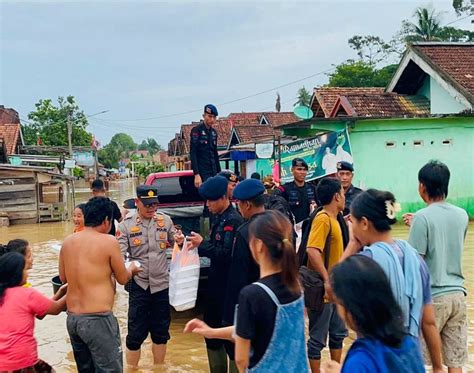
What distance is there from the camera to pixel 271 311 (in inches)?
99.9

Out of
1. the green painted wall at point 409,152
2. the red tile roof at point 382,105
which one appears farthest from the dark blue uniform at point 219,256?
the red tile roof at point 382,105

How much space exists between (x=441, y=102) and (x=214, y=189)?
14.7 meters

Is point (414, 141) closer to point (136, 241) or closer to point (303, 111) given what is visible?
point (303, 111)

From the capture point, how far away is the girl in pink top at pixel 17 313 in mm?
3529

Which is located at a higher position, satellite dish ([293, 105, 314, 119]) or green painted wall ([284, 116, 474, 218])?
satellite dish ([293, 105, 314, 119])

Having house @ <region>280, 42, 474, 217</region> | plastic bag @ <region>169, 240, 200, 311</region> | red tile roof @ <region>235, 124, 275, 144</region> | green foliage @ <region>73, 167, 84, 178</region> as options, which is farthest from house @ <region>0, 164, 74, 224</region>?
green foliage @ <region>73, 167, 84, 178</region>

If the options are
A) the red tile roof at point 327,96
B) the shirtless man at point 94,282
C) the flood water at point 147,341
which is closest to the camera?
the shirtless man at point 94,282

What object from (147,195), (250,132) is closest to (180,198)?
(147,195)

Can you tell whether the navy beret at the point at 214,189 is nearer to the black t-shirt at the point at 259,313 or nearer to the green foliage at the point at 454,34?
the black t-shirt at the point at 259,313

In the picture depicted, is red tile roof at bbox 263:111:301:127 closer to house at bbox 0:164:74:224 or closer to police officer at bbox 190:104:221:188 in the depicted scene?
house at bbox 0:164:74:224

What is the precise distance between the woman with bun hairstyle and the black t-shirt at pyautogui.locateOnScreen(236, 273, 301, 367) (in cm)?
49

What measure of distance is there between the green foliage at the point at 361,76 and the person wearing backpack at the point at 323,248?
118 feet

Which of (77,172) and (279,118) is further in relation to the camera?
(77,172)

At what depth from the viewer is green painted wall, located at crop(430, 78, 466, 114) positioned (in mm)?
16438
